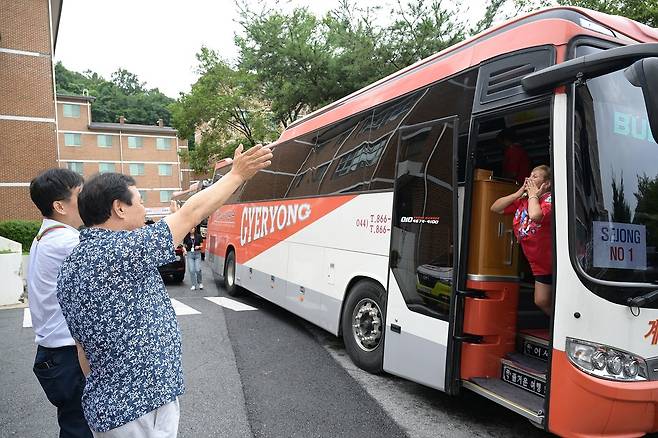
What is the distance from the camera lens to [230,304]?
9.79m

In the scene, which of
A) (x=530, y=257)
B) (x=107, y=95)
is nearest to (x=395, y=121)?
(x=530, y=257)

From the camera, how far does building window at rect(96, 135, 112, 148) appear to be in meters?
50.7

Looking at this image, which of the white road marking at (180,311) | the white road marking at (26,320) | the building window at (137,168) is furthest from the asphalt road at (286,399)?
the building window at (137,168)

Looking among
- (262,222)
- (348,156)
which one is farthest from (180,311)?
(348,156)

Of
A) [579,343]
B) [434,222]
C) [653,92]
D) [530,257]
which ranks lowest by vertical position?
[579,343]

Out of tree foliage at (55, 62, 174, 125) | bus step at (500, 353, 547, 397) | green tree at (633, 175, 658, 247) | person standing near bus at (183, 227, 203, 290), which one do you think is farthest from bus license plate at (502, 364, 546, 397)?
tree foliage at (55, 62, 174, 125)

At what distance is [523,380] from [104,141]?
5478 centimetres

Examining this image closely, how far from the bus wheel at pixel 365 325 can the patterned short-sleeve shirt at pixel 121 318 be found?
3.44m

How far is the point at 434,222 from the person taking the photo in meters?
4.31

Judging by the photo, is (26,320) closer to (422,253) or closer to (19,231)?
(422,253)

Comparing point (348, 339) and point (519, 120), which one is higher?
point (519, 120)

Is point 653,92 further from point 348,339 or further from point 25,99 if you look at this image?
point 25,99

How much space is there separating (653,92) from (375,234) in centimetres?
305

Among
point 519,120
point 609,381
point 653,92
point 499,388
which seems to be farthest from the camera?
point 519,120
